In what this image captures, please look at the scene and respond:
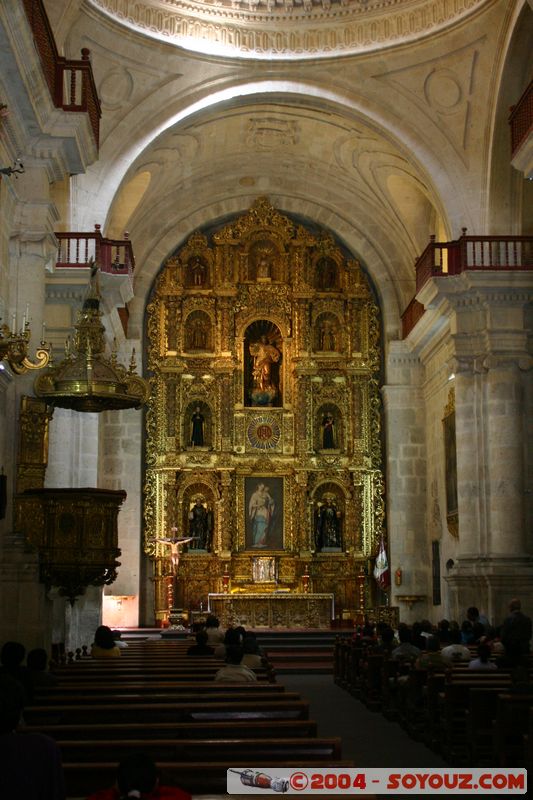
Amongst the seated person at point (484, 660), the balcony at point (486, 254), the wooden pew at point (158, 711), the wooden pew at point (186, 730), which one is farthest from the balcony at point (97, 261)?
the wooden pew at point (186, 730)

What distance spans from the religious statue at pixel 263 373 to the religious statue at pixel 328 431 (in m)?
1.34

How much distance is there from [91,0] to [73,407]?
28.0ft

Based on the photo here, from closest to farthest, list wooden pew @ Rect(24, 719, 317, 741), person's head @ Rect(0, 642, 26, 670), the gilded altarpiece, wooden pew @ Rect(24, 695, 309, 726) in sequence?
wooden pew @ Rect(24, 719, 317, 741) → wooden pew @ Rect(24, 695, 309, 726) → person's head @ Rect(0, 642, 26, 670) → the gilded altarpiece

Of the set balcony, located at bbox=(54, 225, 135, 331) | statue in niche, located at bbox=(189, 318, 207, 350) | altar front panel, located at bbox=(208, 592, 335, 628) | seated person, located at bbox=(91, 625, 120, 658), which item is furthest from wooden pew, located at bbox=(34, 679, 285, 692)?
statue in niche, located at bbox=(189, 318, 207, 350)

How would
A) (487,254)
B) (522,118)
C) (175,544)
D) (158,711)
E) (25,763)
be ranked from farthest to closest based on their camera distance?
(175,544)
(487,254)
(522,118)
(158,711)
(25,763)

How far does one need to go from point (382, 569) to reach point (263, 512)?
10.1 feet

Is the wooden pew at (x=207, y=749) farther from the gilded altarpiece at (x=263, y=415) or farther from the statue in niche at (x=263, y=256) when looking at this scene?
the statue in niche at (x=263, y=256)

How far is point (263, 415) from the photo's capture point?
27328 millimetres

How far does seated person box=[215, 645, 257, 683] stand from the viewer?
9.40 m

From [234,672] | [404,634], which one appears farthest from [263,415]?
[234,672]

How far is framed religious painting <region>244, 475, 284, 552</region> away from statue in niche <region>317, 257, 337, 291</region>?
4.90m

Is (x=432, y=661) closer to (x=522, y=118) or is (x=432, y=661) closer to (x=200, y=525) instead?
(x=522, y=118)

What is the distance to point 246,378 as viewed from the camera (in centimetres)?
2775

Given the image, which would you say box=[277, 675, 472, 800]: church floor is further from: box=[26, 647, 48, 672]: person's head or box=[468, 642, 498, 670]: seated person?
box=[26, 647, 48, 672]: person's head
